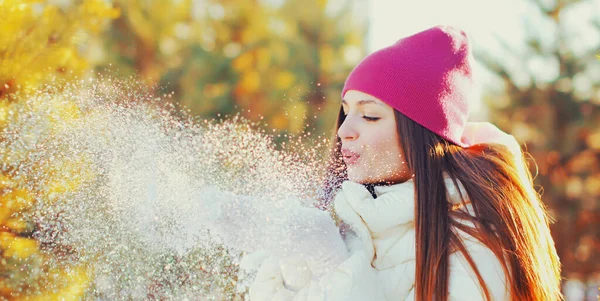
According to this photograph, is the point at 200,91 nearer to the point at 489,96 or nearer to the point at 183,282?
the point at 489,96

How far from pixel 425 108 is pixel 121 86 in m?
0.99

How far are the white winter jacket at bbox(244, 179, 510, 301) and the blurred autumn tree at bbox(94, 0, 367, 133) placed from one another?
20.5ft

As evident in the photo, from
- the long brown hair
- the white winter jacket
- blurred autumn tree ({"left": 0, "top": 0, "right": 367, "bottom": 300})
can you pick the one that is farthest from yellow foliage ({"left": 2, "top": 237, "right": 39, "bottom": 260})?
blurred autumn tree ({"left": 0, "top": 0, "right": 367, "bottom": 300})

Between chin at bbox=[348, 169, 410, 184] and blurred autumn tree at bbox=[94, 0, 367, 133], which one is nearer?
chin at bbox=[348, 169, 410, 184]

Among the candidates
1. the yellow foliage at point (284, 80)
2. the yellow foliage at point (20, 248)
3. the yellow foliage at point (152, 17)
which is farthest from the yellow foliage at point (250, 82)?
the yellow foliage at point (20, 248)

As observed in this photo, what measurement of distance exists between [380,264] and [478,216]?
0.30 m

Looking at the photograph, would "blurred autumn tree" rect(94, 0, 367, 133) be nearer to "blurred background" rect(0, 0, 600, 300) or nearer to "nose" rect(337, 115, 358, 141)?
"blurred background" rect(0, 0, 600, 300)

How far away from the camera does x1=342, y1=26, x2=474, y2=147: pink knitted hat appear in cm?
181

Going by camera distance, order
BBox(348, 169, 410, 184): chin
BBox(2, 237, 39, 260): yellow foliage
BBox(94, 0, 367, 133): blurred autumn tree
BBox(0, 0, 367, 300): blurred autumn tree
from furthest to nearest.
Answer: BBox(94, 0, 367, 133): blurred autumn tree < BBox(0, 0, 367, 300): blurred autumn tree < BBox(348, 169, 410, 184): chin < BBox(2, 237, 39, 260): yellow foliage

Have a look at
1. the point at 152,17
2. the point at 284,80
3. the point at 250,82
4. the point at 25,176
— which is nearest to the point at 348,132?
the point at 25,176

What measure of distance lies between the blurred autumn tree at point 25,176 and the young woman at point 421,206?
57 cm

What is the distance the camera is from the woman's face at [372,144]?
1761mm

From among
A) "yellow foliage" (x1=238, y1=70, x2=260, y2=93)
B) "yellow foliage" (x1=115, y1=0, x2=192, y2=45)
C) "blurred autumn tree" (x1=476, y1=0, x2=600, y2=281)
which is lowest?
"blurred autumn tree" (x1=476, y1=0, x2=600, y2=281)

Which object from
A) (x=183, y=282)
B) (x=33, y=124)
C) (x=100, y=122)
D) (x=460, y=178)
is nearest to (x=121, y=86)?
(x=100, y=122)
